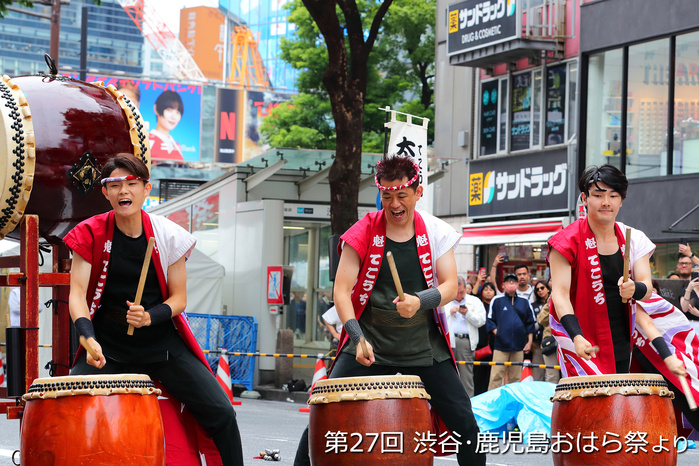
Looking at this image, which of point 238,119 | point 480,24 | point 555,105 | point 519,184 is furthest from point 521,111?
point 238,119

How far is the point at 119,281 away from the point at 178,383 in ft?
1.86

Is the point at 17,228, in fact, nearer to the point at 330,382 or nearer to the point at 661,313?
the point at 330,382

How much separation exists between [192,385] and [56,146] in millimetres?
1952

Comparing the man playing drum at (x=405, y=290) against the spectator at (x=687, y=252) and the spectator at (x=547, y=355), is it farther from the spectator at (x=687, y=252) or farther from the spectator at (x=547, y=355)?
the spectator at (x=547, y=355)

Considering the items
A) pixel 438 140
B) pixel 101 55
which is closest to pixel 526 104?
pixel 438 140

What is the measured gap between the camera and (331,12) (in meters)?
16.0

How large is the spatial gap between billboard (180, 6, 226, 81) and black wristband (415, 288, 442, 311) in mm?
110081


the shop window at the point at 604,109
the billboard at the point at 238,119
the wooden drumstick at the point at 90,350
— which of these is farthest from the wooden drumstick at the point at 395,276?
the billboard at the point at 238,119

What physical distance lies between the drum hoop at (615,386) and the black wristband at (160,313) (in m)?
1.92

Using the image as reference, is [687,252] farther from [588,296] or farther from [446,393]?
[446,393]

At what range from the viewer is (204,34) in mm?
116250

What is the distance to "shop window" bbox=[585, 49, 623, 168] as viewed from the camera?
70.3 feet

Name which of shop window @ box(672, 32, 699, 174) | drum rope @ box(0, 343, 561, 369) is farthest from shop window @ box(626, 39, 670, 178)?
drum rope @ box(0, 343, 561, 369)

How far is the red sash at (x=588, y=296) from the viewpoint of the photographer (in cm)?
584
